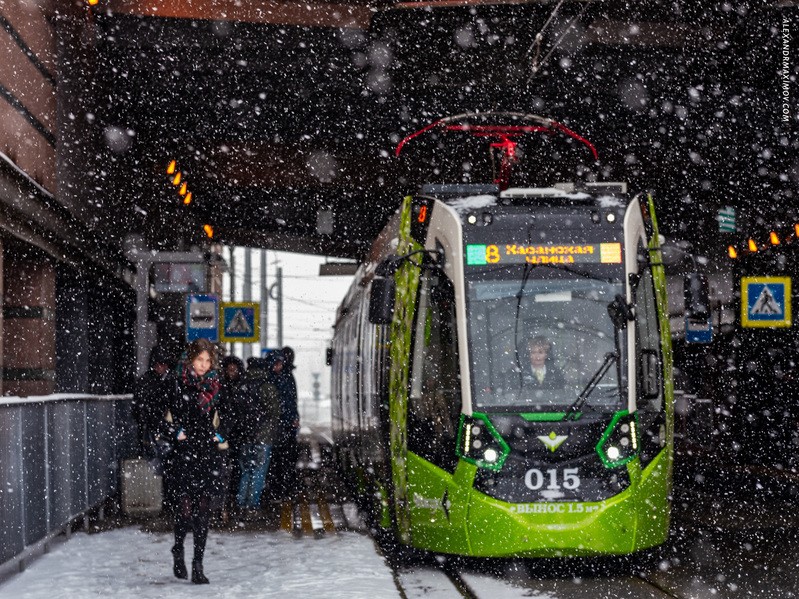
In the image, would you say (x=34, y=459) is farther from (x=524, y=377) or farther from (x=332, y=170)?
(x=332, y=170)

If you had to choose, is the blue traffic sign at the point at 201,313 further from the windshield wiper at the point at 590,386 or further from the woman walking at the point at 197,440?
the windshield wiper at the point at 590,386

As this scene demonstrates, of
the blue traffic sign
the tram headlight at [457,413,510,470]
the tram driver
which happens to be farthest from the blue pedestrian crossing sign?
the tram headlight at [457,413,510,470]

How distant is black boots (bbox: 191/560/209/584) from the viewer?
9.72m

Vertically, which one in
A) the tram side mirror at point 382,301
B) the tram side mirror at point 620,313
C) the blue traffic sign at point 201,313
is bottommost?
the tram side mirror at point 620,313

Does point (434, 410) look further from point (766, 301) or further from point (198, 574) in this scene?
point (766, 301)

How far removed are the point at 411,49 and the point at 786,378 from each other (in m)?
9.14

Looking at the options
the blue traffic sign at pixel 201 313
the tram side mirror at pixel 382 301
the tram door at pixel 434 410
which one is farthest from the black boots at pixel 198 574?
the blue traffic sign at pixel 201 313

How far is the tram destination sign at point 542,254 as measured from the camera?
10.7m

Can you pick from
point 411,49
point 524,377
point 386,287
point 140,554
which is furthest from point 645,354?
point 411,49

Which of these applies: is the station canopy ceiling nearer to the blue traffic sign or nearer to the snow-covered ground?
the blue traffic sign

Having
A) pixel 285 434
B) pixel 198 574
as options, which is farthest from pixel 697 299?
pixel 285 434

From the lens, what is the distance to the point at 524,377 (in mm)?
10391

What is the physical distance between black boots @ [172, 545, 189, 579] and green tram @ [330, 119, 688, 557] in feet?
6.04

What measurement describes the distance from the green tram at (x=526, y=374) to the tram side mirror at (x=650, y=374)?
0.02 metres
